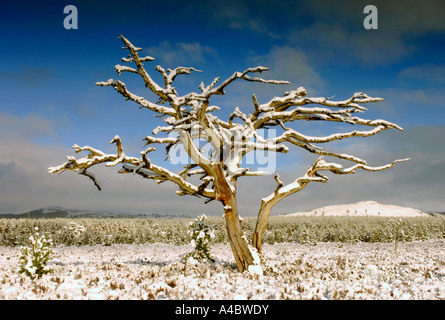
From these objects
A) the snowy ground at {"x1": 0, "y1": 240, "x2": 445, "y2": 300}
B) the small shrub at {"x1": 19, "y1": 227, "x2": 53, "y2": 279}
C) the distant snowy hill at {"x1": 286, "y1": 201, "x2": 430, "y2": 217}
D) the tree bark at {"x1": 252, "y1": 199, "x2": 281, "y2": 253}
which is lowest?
the distant snowy hill at {"x1": 286, "y1": 201, "x2": 430, "y2": 217}

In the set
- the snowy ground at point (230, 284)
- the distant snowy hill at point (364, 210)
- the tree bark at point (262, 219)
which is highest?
the tree bark at point (262, 219)

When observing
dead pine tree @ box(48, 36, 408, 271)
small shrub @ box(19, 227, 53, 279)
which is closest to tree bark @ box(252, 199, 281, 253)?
dead pine tree @ box(48, 36, 408, 271)

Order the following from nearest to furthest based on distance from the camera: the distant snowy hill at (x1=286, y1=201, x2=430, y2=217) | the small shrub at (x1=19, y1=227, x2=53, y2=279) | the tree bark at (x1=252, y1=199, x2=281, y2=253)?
the small shrub at (x1=19, y1=227, x2=53, y2=279) < the tree bark at (x1=252, y1=199, x2=281, y2=253) < the distant snowy hill at (x1=286, y1=201, x2=430, y2=217)

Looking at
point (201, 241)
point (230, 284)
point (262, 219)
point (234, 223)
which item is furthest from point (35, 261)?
point (262, 219)

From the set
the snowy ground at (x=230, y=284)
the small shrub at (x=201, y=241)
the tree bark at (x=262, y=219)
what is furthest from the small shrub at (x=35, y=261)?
the tree bark at (x=262, y=219)

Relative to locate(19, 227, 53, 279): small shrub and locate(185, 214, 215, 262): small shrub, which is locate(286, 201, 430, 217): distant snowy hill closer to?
locate(185, 214, 215, 262): small shrub

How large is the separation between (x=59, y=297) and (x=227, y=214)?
4513 mm

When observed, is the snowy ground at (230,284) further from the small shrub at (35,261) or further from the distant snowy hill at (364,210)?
the distant snowy hill at (364,210)

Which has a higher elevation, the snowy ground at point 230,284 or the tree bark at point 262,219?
the tree bark at point 262,219

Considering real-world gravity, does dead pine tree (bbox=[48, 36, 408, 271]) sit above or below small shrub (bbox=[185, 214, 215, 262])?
above

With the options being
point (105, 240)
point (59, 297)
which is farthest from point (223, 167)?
point (105, 240)

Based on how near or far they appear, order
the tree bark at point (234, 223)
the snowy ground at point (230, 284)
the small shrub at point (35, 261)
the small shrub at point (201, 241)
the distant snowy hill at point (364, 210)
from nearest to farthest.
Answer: the snowy ground at point (230, 284) < the small shrub at point (35, 261) < the tree bark at point (234, 223) < the small shrub at point (201, 241) < the distant snowy hill at point (364, 210)

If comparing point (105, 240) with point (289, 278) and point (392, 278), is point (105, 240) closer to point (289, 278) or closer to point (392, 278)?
point (289, 278)

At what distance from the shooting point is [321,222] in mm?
24953
